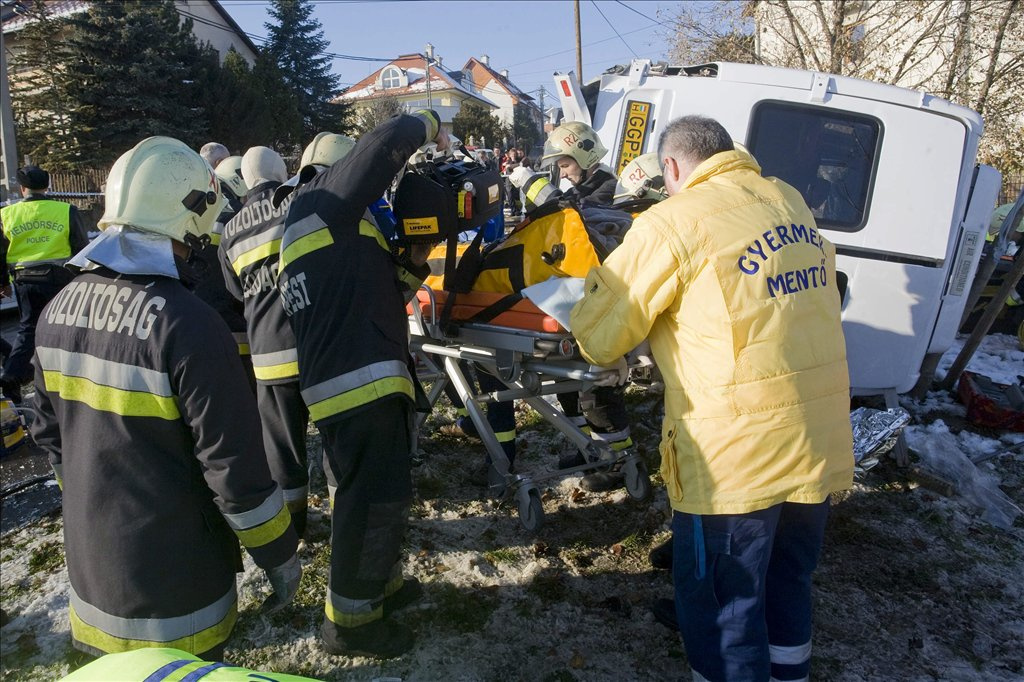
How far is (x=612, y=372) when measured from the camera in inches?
120

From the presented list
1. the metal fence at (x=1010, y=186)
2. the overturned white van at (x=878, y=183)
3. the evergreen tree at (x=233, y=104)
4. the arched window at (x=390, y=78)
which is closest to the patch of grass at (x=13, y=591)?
the overturned white van at (x=878, y=183)

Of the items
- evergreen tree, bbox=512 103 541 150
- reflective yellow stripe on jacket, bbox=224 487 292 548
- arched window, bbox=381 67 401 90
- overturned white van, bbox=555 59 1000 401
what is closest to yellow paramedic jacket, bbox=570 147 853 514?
reflective yellow stripe on jacket, bbox=224 487 292 548

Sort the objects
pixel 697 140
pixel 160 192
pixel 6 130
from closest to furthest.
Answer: pixel 160 192
pixel 697 140
pixel 6 130

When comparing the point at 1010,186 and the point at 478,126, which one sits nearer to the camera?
the point at 1010,186

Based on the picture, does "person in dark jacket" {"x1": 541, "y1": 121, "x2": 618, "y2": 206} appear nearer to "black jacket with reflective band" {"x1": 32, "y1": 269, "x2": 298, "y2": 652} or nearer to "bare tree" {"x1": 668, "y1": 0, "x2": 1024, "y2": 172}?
"black jacket with reflective band" {"x1": 32, "y1": 269, "x2": 298, "y2": 652}

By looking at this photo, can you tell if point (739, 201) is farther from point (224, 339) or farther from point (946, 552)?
point (946, 552)

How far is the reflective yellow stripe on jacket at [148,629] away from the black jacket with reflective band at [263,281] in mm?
1265

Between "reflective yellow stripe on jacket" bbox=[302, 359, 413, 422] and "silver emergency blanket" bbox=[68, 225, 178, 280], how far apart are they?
31.2 inches

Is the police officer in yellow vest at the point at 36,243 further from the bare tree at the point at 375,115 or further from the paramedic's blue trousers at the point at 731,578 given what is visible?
the bare tree at the point at 375,115

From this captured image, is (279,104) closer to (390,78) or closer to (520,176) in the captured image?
(520,176)

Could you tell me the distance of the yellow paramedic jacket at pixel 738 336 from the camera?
2031mm

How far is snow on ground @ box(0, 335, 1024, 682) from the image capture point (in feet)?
9.18

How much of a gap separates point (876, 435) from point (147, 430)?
384 cm

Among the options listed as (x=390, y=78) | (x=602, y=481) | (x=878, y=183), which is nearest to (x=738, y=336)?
(x=602, y=481)
